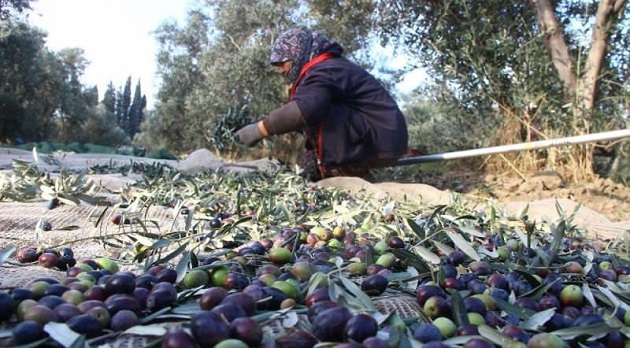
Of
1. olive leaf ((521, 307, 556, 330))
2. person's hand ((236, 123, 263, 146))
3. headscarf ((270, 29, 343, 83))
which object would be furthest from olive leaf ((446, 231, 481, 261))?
headscarf ((270, 29, 343, 83))

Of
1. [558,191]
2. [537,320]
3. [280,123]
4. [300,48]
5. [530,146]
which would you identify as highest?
[300,48]

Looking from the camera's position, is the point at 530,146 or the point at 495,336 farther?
the point at 530,146

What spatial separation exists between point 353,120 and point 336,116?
173 millimetres

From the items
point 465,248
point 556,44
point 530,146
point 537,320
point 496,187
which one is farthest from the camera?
point 556,44

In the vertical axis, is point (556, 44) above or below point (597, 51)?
above

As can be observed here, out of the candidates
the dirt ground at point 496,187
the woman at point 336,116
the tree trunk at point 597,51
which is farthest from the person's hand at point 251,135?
the tree trunk at point 597,51

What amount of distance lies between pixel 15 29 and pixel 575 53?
1883cm

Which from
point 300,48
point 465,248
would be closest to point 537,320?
point 465,248

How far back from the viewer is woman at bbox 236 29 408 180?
509 cm

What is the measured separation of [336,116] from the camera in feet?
17.4

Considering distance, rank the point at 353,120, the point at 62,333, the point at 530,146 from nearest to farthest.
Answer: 1. the point at 62,333
2. the point at 353,120
3. the point at 530,146

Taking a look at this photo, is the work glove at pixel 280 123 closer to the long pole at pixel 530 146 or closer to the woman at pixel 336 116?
the woman at pixel 336 116

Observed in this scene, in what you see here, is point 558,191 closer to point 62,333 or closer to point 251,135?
point 251,135

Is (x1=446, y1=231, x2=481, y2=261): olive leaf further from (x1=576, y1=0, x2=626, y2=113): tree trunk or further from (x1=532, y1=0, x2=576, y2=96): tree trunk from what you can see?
(x1=532, y1=0, x2=576, y2=96): tree trunk
